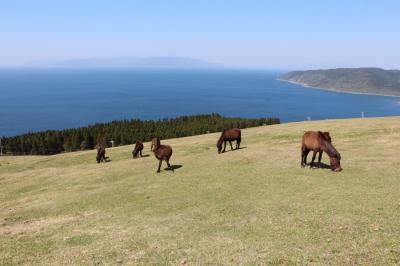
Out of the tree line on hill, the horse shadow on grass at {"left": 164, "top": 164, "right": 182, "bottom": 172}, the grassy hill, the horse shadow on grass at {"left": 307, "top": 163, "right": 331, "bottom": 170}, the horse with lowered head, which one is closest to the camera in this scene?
the grassy hill

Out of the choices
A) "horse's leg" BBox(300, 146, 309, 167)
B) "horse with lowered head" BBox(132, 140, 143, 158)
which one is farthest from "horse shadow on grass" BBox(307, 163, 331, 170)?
"horse with lowered head" BBox(132, 140, 143, 158)

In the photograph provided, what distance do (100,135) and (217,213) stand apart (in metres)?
80.9

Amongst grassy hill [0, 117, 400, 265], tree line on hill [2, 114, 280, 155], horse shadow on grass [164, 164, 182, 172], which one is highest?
grassy hill [0, 117, 400, 265]

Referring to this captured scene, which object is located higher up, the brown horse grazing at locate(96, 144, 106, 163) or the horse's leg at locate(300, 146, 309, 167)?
the horse's leg at locate(300, 146, 309, 167)

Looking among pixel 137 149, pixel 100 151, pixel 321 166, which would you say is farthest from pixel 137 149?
pixel 321 166

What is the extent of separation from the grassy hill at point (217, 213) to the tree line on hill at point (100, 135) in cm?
5986

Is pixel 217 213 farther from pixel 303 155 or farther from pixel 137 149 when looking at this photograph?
pixel 137 149

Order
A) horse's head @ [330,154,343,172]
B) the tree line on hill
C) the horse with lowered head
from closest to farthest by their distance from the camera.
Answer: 1. horse's head @ [330,154,343,172]
2. the horse with lowered head
3. the tree line on hill

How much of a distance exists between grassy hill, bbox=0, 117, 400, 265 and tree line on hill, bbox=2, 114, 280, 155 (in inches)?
2357

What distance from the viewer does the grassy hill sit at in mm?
13031

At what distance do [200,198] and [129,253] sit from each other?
23.4ft

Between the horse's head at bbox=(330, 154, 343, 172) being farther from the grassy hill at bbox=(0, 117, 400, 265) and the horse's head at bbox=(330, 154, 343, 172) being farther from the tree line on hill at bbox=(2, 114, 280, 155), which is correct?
the tree line on hill at bbox=(2, 114, 280, 155)

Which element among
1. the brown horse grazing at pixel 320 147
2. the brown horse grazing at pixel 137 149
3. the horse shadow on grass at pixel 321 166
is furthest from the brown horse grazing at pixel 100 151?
the horse shadow on grass at pixel 321 166

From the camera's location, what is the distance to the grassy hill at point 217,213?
42.8 ft
